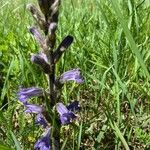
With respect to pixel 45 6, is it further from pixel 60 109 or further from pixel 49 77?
pixel 60 109

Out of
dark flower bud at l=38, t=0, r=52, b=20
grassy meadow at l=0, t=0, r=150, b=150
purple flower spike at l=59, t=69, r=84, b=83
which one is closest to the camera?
dark flower bud at l=38, t=0, r=52, b=20

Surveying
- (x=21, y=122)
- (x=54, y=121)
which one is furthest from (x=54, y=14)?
(x=21, y=122)

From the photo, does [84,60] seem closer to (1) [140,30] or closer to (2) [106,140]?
(1) [140,30]

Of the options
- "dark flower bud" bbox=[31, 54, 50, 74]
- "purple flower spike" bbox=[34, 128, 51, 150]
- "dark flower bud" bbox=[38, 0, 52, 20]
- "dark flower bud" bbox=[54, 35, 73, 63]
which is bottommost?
"purple flower spike" bbox=[34, 128, 51, 150]

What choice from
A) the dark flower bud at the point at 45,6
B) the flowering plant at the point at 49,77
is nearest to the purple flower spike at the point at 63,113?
the flowering plant at the point at 49,77

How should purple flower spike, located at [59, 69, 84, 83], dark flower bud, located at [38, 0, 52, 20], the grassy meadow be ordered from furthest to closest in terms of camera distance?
the grassy meadow
purple flower spike, located at [59, 69, 84, 83]
dark flower bud, located at [38, 0, 52, 20]

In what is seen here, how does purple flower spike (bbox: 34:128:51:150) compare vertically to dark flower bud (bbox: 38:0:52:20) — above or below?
below

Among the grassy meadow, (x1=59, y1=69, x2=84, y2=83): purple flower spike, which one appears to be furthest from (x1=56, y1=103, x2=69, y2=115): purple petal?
the grassy meadow

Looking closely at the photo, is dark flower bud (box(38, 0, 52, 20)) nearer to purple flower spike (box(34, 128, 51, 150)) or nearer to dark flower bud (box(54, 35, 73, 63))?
dark flower bud (box(54, 35, 73, 63))

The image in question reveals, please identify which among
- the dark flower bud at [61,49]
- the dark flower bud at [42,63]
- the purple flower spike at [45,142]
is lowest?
the purple flower spike at [45,142]

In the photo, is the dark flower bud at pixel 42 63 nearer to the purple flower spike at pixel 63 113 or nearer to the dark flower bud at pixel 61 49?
the dark flower bud at pixel 61 49

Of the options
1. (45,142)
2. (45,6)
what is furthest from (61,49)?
(45,142)
